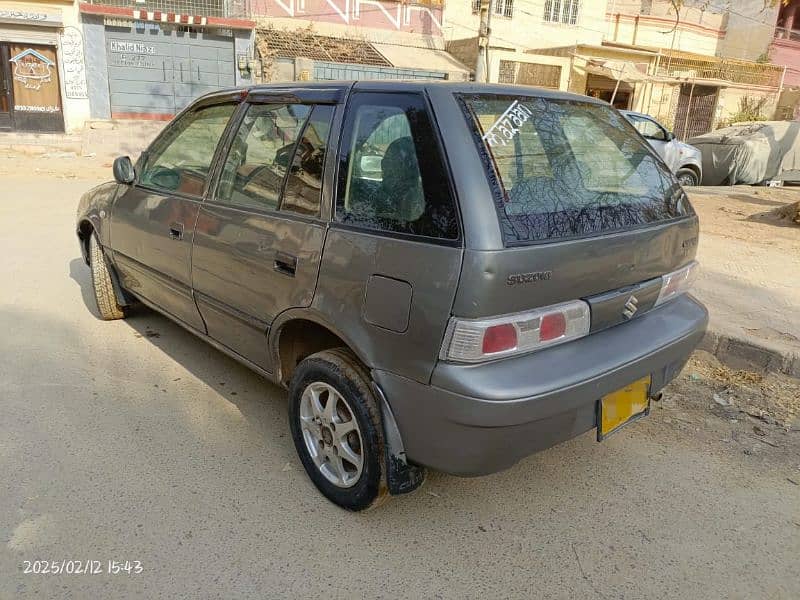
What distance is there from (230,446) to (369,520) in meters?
0.91

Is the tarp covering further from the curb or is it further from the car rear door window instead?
the curb

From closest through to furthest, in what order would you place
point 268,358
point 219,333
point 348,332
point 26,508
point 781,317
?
point 348,332 → point 26,508 → point 268,358 → point 219,333 → point 781,317

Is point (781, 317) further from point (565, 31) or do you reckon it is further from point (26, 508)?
point (565, 31)

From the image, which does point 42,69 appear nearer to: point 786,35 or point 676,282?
point 676,282

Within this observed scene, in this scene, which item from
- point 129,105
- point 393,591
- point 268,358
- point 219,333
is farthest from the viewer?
point 129,105

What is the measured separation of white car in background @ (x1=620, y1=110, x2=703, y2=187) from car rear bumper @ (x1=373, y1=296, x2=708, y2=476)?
10.2m

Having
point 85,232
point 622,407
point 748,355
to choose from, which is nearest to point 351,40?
point 85,232

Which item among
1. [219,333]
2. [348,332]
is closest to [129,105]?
[219,333]

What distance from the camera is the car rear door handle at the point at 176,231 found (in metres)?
3.38

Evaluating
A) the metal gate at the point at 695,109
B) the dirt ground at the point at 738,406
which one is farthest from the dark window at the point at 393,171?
the metal gate at the point at 695,109

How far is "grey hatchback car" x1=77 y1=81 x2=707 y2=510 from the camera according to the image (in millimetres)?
2115

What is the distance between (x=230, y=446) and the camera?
310 centimetres
